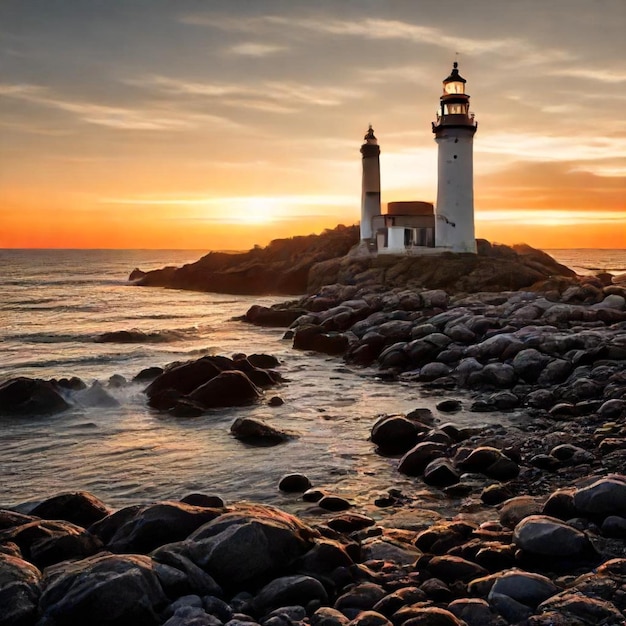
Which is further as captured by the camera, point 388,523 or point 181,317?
point 181,317

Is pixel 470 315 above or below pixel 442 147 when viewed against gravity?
below

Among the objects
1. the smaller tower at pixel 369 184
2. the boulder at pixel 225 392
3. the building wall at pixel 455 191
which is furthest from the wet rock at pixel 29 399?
the smaller tower at pixel 369 184

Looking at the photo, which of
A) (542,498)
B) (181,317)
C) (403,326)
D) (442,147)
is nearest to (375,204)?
(442,147)

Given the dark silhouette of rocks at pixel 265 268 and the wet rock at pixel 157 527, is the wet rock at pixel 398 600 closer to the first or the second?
the wet rock at pixel 157 527

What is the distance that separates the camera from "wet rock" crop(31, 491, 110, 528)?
6.59 metres

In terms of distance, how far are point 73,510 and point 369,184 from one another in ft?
138

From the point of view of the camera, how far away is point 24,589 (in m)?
4.48

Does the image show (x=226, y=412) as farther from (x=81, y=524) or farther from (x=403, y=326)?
(x=403, y=326)

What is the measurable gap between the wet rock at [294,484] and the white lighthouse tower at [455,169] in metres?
30.4

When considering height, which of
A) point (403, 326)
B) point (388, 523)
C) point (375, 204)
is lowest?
point (388, 523)

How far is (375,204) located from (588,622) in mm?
43111

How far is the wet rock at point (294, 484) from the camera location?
788 cm

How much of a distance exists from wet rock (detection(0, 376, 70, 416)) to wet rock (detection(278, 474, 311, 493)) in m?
6.72

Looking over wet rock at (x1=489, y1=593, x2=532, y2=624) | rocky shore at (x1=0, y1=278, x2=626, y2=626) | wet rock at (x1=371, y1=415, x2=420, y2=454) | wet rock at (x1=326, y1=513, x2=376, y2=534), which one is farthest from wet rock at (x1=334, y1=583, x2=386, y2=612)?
wet rock at (x1=371, y1=415, x2=420, y2=454)
